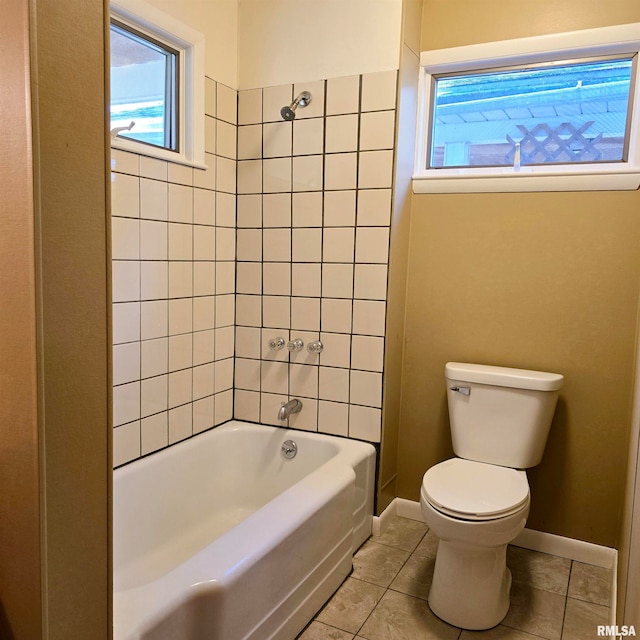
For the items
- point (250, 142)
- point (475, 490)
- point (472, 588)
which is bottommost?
point (472, 588)

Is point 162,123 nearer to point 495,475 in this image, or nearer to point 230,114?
point 230,114

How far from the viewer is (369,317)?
234cm

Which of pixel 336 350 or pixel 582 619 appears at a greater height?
pixel 336 350

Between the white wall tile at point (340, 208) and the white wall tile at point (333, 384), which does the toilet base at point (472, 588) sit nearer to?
the white wall tile at point (333, 384)

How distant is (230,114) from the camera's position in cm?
249

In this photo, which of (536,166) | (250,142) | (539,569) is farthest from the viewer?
(250,142)

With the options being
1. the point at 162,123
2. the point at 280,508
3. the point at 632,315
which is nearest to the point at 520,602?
the point at 280,508

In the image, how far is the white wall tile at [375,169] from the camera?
2.25 meters

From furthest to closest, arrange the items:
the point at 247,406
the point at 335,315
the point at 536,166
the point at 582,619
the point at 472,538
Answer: the point at 247,406
the point at 335,315
the point at 536,166
the point at 582,619
the point at 472,538

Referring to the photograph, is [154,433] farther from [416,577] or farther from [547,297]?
[547,297]

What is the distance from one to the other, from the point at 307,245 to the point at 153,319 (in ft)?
2.50

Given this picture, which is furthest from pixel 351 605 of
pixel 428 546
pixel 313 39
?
pixel 313 39

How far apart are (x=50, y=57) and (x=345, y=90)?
1.70 meters

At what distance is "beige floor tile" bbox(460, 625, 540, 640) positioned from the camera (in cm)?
179
